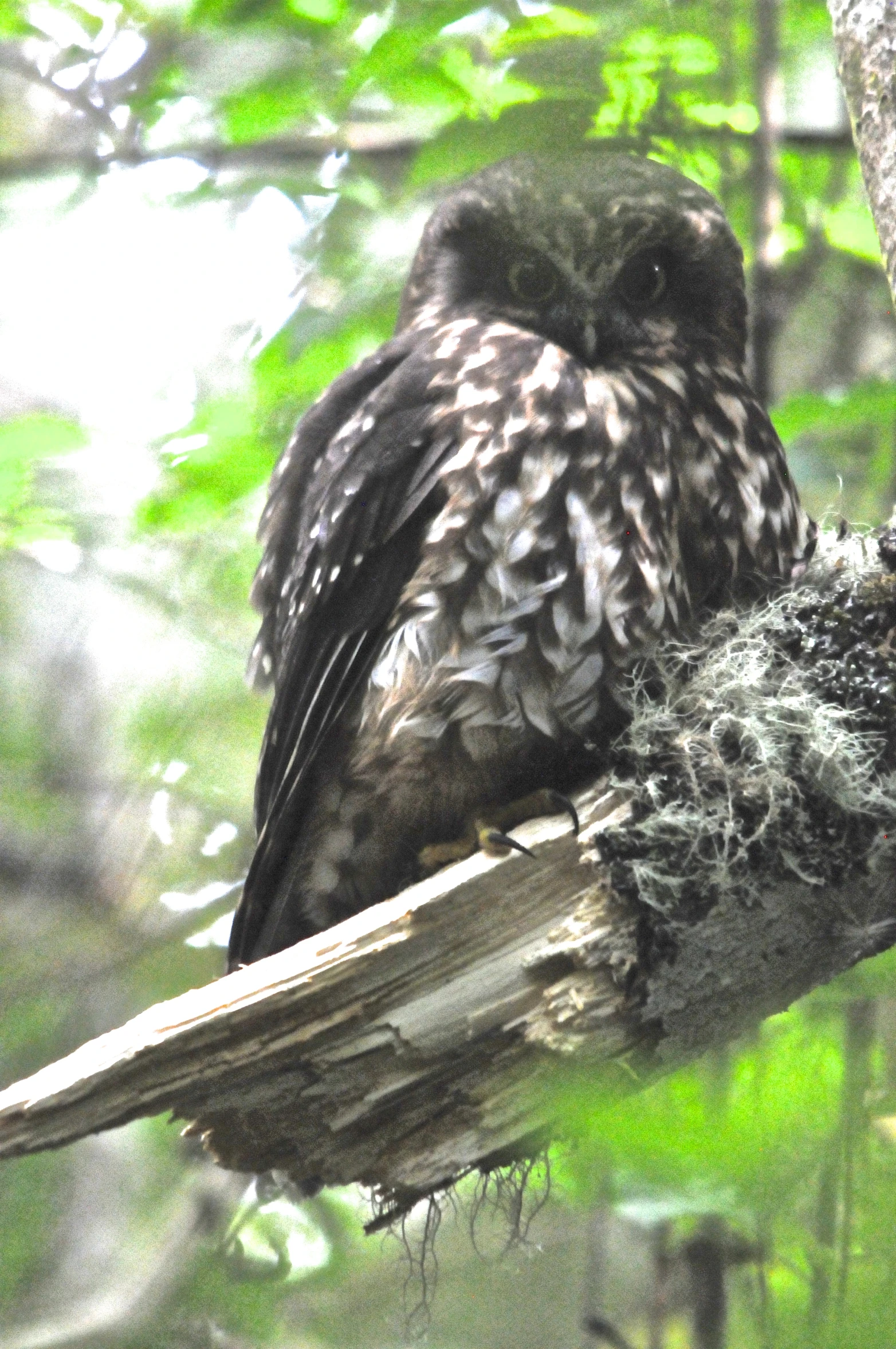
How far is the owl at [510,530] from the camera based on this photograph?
1.76 meters

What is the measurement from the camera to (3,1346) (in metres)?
2.77

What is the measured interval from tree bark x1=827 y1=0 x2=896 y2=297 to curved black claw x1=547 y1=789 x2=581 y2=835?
29.4 inches

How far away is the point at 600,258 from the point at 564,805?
796 mm

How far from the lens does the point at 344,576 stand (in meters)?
1.86

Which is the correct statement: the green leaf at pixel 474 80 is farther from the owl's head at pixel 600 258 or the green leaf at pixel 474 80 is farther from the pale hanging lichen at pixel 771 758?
the pale hanging lichen at pixel 771 758

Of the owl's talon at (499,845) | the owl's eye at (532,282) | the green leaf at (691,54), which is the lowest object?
the owl's talon at (499,845)

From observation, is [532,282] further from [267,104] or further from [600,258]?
[267,104]

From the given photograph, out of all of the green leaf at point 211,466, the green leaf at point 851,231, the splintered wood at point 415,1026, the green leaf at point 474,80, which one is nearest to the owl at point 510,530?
the splintered wood at point 415,1026

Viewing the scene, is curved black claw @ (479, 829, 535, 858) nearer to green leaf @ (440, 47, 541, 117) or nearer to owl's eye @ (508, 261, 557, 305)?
owl's eye @ (508, 261, 557, 305)

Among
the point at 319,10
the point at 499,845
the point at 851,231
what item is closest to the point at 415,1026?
the point at 499,845

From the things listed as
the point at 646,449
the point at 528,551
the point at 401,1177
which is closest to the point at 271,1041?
the point at 401,1177

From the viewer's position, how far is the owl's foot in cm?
164

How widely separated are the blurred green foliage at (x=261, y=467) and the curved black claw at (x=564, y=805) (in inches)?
14.0

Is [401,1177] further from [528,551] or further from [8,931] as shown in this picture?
[8,931]
